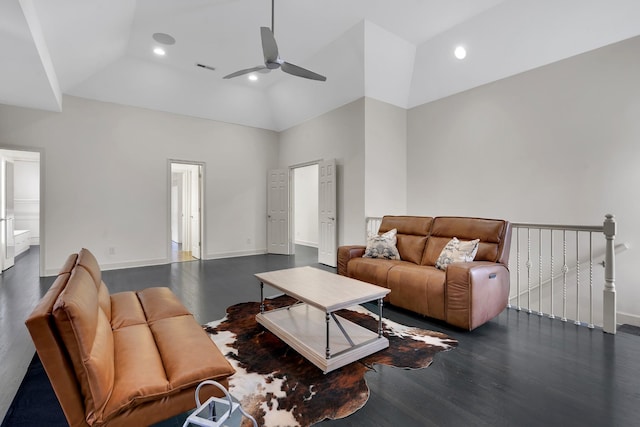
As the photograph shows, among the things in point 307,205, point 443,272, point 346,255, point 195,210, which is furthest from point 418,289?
point 307,205

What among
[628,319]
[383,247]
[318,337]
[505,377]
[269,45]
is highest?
[269,45]

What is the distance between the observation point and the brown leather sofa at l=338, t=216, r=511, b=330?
2.74 metres

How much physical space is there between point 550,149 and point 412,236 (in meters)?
2.30

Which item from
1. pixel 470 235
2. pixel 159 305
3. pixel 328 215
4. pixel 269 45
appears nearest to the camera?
pixel 159 305

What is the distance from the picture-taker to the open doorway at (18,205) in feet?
17.1

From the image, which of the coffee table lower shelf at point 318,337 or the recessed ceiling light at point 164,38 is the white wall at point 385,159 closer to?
the coffee table lower shelf at point 318,337

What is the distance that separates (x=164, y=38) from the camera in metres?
4.43

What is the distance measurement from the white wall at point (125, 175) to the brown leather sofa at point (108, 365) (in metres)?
4.34

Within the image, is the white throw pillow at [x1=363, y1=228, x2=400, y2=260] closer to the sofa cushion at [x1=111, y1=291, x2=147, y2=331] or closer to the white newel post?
the white newel post

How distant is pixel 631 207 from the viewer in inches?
136

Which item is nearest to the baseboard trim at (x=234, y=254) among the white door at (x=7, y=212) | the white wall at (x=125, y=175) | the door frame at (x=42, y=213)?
the white wall at (x=125, y=175)

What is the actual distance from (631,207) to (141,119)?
7.68m

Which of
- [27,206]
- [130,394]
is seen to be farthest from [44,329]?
[27,206]

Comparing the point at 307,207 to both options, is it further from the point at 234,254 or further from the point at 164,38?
the point at 164,38
